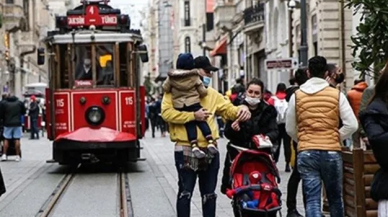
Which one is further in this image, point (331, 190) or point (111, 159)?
point (111, 159)

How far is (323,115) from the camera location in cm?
914

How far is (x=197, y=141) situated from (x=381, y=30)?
2119mm

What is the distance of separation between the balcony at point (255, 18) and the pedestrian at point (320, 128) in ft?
133

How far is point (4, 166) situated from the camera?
22641 mm

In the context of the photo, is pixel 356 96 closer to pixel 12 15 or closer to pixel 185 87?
pixel 185 87

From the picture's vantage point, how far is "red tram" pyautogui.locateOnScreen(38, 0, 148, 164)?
19.8 meters

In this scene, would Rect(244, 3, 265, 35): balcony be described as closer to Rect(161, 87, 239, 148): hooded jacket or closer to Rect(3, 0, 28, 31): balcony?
Rect(3, 0, 28, 31): balcony

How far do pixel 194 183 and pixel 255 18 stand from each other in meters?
41.0

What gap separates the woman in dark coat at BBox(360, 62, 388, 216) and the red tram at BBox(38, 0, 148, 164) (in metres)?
13.7

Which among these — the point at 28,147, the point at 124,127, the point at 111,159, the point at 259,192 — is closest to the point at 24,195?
the point at 124,127

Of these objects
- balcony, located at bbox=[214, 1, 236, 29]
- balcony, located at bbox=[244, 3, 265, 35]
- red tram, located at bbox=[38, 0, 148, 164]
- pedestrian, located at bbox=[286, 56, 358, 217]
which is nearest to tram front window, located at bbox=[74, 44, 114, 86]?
red tram, located at bbox=[38, 0, 148, 164]

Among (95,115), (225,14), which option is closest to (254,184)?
(95,115)

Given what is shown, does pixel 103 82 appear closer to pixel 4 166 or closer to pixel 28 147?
pixel 4 166

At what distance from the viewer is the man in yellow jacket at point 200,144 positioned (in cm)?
963
